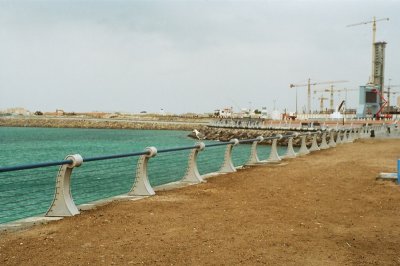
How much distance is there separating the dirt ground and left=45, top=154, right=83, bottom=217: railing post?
0.91 ft

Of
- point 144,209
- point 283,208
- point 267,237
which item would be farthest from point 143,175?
point 267,237

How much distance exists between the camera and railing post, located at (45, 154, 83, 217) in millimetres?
7535

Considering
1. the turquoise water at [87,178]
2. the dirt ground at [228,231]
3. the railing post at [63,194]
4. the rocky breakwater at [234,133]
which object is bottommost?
the rocky breakwater at [234,133]

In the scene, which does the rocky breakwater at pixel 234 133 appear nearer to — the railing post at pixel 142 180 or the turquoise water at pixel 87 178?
the turquoise water at pixel 87 178

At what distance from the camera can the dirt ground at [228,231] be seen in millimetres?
5387

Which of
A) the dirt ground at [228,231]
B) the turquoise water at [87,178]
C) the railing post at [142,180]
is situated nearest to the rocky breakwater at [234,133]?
the turquoise water at [87,178]

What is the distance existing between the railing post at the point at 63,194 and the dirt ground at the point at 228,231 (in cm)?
28

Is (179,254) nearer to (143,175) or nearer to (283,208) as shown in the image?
(283,208)

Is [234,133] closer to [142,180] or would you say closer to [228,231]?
[142,180]

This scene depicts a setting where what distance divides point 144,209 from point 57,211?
5.29 feet

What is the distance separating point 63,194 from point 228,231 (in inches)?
120

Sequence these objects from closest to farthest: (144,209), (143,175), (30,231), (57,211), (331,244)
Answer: (331,244)
(30,231)
(57,211)
(144,209)
(143,175)

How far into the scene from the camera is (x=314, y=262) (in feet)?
17.3

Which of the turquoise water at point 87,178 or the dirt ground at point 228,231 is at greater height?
the dirt ground at point 228,231
